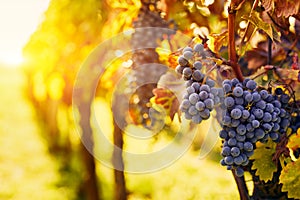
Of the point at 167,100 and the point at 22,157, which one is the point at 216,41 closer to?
the point at 167,100

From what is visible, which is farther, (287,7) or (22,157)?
(22,157)

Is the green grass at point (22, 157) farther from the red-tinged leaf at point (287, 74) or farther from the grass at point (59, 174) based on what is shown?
the red-tinged leaf at point (287, 74)

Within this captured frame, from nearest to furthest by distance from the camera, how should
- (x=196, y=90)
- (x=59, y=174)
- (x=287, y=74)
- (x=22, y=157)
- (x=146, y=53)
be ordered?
(x=196, y=90)
(x=287, y=74)
(x=146, y=53)
(x=59, y=174)
(x=22, y=157)

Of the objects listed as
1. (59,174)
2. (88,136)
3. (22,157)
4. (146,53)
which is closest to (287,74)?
(146,53)

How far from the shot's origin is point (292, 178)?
91 centimetres

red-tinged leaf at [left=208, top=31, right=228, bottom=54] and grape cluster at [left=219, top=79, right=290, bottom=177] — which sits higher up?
red-tinged leaf at [left=208, top=31, right=228, bottom=54]

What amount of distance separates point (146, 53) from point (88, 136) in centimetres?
123

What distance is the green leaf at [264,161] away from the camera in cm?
98

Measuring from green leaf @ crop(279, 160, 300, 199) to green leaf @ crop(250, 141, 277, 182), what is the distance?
0.06 m

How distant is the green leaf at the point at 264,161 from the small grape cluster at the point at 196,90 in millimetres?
218

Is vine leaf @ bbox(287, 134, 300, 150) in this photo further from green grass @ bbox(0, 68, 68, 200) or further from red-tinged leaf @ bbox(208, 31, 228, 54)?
green grass @ bbox(0, 68, 68, 200)

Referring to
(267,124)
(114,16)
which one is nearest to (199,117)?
(267,124)

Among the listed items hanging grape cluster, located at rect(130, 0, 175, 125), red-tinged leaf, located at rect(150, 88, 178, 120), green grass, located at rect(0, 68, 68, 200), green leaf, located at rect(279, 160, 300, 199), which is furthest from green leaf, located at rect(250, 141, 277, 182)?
green grass, located at rect(0, 68, 68, 200)

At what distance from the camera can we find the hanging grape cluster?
4.83 feet
